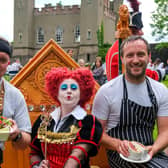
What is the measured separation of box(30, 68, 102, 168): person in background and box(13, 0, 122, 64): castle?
34.1 meters

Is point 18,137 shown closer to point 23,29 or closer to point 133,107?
point 133,107

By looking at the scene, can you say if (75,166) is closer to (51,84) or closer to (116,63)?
(51,84)

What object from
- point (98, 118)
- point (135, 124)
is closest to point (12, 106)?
point (98, 118)

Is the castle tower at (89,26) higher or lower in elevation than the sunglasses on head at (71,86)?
higher

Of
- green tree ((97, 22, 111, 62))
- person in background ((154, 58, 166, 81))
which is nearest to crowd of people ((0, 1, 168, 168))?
person in background ((154, 58, 166, 81))

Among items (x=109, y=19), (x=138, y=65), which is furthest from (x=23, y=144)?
(x=109, y=19)

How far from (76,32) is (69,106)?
122 feet

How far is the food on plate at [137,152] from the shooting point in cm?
218

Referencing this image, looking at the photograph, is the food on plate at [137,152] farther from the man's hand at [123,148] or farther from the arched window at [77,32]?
the arched window at [77,32]

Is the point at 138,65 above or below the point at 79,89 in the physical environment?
above

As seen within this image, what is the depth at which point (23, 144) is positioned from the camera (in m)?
2.16

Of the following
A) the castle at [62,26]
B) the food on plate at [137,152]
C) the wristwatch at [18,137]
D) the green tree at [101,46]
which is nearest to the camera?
the wristwatch at [18,137]

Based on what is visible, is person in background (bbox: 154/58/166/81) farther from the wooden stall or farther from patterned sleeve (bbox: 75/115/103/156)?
patterned sleeve (bbox: 75/115/103/156)

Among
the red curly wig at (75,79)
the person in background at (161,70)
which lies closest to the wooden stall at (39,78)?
the red curly wig at (75,79)
